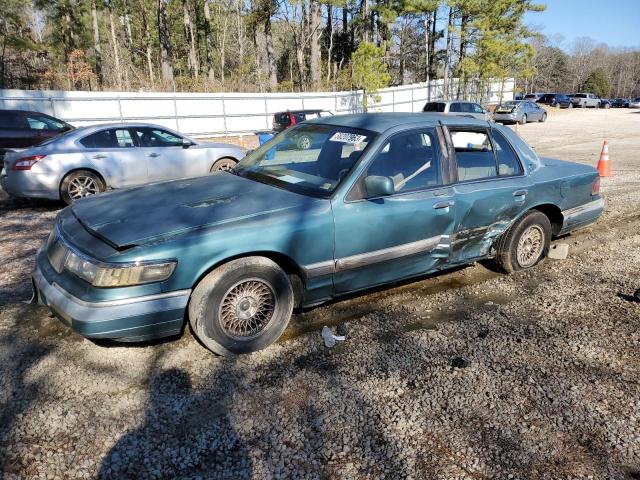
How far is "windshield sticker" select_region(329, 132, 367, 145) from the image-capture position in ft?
12.8

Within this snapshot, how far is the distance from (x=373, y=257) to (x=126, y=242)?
5.92ft

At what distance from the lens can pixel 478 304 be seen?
4.32 metres

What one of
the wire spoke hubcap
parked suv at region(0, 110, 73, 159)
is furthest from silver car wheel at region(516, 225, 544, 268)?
parked suv at region(0, 110, 73, 159)

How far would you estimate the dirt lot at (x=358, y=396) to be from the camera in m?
2.47

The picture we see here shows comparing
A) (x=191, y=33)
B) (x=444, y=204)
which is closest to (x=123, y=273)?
(x=444, y=204)

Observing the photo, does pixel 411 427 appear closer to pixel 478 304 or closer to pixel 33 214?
pixel 478 304

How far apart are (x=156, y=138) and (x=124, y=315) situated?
6.38 m

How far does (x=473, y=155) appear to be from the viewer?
4434mm

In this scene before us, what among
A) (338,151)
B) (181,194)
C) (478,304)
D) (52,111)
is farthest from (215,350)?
(52,111)

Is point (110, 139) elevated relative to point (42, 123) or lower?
lower

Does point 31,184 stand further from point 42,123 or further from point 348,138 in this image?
point 348,138

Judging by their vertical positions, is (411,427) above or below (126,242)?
below

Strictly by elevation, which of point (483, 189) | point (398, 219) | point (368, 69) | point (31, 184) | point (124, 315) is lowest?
point (124, 315)

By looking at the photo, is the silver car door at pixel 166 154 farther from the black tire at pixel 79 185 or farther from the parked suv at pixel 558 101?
the parked suv at pixel 558 101
